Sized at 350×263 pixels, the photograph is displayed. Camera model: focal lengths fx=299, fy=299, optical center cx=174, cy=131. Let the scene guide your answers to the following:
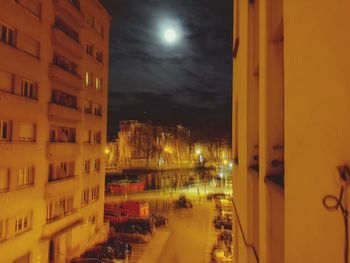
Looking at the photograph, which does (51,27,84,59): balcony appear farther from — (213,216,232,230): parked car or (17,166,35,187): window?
(213,216,232,230): parked car

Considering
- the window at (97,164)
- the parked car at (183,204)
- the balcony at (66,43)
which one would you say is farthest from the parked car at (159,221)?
the balcony at (66,43)

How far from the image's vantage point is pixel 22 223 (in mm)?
15586

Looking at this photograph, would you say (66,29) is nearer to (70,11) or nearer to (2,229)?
(70,11)

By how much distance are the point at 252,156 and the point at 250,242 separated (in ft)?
4.35

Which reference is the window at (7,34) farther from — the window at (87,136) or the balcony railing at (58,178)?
the window at (87,136)

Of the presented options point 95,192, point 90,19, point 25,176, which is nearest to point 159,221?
point 95,192

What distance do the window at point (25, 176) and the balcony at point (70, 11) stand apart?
1000 centimetres

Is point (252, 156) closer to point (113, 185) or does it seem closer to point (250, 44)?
point (250, 44)

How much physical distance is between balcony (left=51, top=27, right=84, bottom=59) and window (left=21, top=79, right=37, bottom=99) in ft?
11.0

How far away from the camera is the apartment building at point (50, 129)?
14664 mm

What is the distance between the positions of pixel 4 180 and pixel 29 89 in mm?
5194
